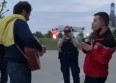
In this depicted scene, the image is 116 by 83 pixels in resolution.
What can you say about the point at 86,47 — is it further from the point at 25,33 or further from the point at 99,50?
the point at 25,33

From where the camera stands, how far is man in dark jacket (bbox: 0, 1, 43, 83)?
689 centimetres

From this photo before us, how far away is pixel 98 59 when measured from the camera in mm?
6988

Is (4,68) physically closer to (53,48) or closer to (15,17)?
(15,17)

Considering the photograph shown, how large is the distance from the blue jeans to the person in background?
208 inches

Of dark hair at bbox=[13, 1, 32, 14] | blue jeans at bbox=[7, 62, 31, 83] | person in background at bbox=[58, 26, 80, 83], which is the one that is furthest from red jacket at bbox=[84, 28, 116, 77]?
person in background at bbox=[58, 26, 80, 83]

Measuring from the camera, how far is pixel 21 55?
6957 mm

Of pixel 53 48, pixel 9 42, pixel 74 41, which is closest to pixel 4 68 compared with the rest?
pixel 9 42

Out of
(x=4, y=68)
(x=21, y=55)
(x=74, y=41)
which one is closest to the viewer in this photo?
(x=21, y=55)

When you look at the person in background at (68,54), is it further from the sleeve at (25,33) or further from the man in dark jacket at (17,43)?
the sleeve at (25,33)

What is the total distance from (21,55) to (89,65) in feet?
3.11

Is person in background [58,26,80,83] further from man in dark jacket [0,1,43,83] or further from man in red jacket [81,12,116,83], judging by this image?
man in dark jacket [0,1,43,83]

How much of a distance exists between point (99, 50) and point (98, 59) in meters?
0.12

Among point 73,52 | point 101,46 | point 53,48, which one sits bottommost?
point 53,48

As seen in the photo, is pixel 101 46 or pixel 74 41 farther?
pixel 74 41
